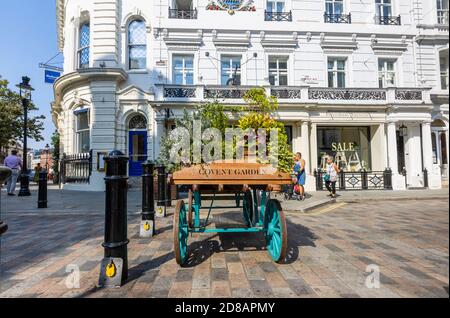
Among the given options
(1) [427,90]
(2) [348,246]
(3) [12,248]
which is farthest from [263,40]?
(3) [12,248]

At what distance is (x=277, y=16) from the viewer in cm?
1545

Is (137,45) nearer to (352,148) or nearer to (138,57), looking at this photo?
(138,57)

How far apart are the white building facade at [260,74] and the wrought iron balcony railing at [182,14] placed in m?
0.06

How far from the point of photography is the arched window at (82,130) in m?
14.7

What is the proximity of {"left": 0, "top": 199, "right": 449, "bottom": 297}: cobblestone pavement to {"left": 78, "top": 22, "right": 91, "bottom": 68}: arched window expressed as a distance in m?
12.8

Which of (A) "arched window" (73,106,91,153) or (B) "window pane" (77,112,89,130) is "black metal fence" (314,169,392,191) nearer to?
(A) "arched window" (73,106,91,153)

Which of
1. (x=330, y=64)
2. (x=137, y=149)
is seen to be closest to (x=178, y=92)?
(x=137, y=149)

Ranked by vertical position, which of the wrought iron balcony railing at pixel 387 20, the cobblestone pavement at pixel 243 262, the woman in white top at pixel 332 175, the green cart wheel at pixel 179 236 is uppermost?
the wrought iron balcony railing at pixel 387 20

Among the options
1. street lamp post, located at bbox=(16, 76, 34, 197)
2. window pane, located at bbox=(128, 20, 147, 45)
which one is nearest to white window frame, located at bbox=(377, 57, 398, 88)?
window pane, located at bbox=(128, 20, 147, 45)

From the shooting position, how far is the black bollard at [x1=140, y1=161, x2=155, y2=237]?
463 centimetres

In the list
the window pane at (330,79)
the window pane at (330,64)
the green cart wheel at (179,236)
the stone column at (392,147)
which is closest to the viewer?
the green cart wheel at (179,236)

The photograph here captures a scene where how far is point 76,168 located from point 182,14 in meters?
10.5

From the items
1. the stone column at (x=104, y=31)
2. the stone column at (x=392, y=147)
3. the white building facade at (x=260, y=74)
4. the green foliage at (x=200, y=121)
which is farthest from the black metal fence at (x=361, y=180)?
the stone column at (x=104, y=31)

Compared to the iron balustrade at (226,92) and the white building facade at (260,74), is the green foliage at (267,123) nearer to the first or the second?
the iron balustrade at (226,92)
